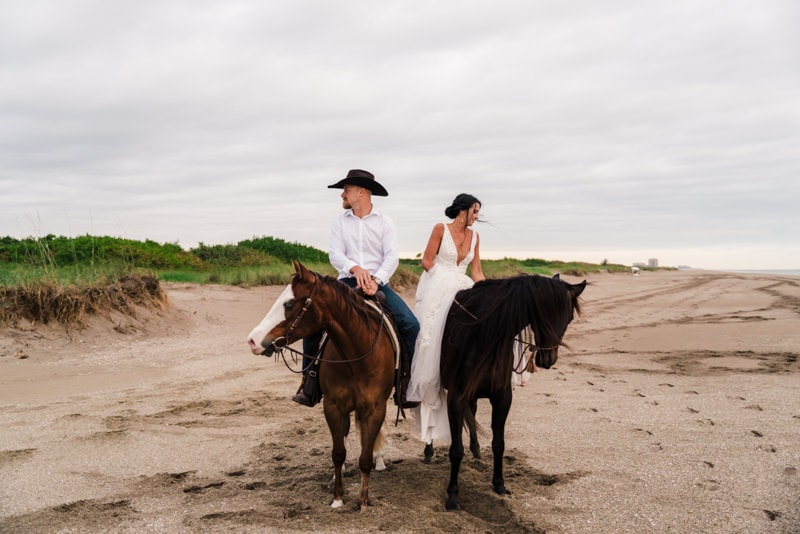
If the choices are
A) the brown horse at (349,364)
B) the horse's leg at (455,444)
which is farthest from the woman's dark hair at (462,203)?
the horse's leg at (455,444)

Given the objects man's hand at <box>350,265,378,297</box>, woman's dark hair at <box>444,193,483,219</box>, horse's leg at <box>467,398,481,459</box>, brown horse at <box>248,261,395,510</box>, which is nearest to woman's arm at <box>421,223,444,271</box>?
woman's dark hair at <box>444,193,483,219</box>

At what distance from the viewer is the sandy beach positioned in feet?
14.3

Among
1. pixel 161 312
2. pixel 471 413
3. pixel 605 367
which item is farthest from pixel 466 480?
Answer: pixel 161 312

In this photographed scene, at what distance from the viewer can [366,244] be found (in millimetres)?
5320

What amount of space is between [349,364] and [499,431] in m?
1.40

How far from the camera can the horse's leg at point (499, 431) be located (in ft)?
15.6

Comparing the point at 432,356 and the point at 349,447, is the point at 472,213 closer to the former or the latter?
the point at 432,356

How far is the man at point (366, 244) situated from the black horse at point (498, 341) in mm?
539

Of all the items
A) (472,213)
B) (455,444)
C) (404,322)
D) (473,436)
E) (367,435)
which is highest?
(472,213)

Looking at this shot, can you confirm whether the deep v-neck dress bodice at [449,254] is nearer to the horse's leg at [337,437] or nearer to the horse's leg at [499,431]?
the horse's leg at [499,431]

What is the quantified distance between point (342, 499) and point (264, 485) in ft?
2.72

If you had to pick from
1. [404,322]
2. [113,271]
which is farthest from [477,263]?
[113,271]

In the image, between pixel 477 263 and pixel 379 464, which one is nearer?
pixel 379 464

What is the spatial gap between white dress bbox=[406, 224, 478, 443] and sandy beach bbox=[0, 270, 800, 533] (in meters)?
0.53
